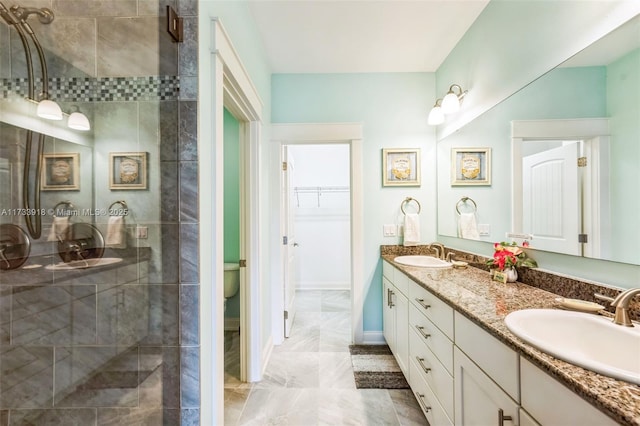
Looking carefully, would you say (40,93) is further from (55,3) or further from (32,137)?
(55,3)

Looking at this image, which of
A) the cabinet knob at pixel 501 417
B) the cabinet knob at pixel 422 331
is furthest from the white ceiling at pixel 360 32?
the cabinet knob at pixel 501 417

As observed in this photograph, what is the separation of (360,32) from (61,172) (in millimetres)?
2036

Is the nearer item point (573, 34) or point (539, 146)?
point (573, 34)

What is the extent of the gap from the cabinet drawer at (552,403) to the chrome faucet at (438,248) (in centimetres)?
169

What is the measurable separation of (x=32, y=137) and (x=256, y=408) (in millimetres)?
1870

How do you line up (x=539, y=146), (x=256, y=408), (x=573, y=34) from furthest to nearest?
(x=256, y=408), (x=539, y=146), (x=573, y=34)

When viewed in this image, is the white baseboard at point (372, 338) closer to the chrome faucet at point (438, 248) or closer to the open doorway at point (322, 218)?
the chrome faucet at point (438, 248)

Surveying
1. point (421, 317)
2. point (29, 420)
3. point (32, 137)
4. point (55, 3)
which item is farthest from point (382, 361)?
point (55, 3)

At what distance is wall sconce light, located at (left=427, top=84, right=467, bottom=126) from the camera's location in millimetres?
2145

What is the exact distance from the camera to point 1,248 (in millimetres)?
1099

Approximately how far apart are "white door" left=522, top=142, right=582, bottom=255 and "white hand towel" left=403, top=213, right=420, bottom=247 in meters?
1.02

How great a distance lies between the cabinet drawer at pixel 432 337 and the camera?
126 centimetres

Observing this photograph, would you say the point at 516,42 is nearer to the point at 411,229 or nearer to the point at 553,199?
the point at 553,199

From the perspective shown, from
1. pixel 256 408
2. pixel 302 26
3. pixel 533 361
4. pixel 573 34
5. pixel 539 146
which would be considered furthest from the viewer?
pixel 302 26
